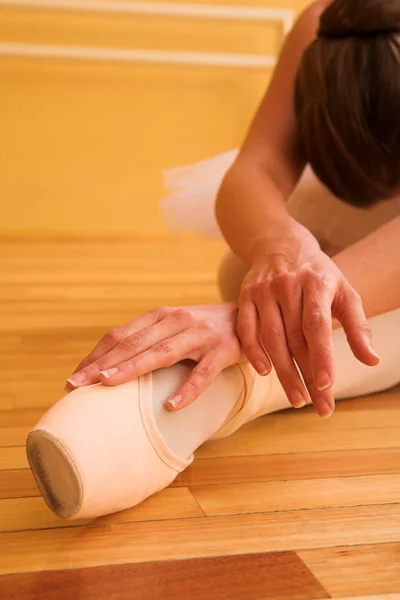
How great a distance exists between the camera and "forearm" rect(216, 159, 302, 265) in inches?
30.2

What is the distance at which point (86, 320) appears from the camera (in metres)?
1.18

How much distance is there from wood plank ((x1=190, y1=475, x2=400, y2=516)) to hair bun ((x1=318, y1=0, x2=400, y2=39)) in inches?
17.5

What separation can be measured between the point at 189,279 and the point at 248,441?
2.61 ft

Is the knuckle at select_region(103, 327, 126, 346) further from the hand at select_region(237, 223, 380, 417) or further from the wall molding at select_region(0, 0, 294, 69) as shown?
the wall molding at select_region(0, 0, 294, 69)

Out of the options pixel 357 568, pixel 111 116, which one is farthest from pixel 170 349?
pixel 111 116

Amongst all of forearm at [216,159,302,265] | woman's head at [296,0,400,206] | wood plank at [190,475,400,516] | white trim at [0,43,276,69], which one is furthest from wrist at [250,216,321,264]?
white trim at [0,43,276,69]

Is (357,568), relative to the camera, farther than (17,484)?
No

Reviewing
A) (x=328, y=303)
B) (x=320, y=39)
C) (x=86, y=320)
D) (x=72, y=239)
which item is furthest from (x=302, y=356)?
(x=72, y=239)

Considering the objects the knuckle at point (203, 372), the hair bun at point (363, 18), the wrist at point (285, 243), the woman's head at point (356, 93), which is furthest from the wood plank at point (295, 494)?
the hair bun at point (363, 18)

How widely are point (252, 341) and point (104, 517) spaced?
7.5 inches

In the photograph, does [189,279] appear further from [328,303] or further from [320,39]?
[328,303]

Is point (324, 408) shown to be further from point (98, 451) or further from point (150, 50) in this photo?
point (150, 50)

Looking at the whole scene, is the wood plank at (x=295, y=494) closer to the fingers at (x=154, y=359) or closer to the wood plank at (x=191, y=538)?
the wood plank at (x=191, y=538)

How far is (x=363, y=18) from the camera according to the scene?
2.45 feet
